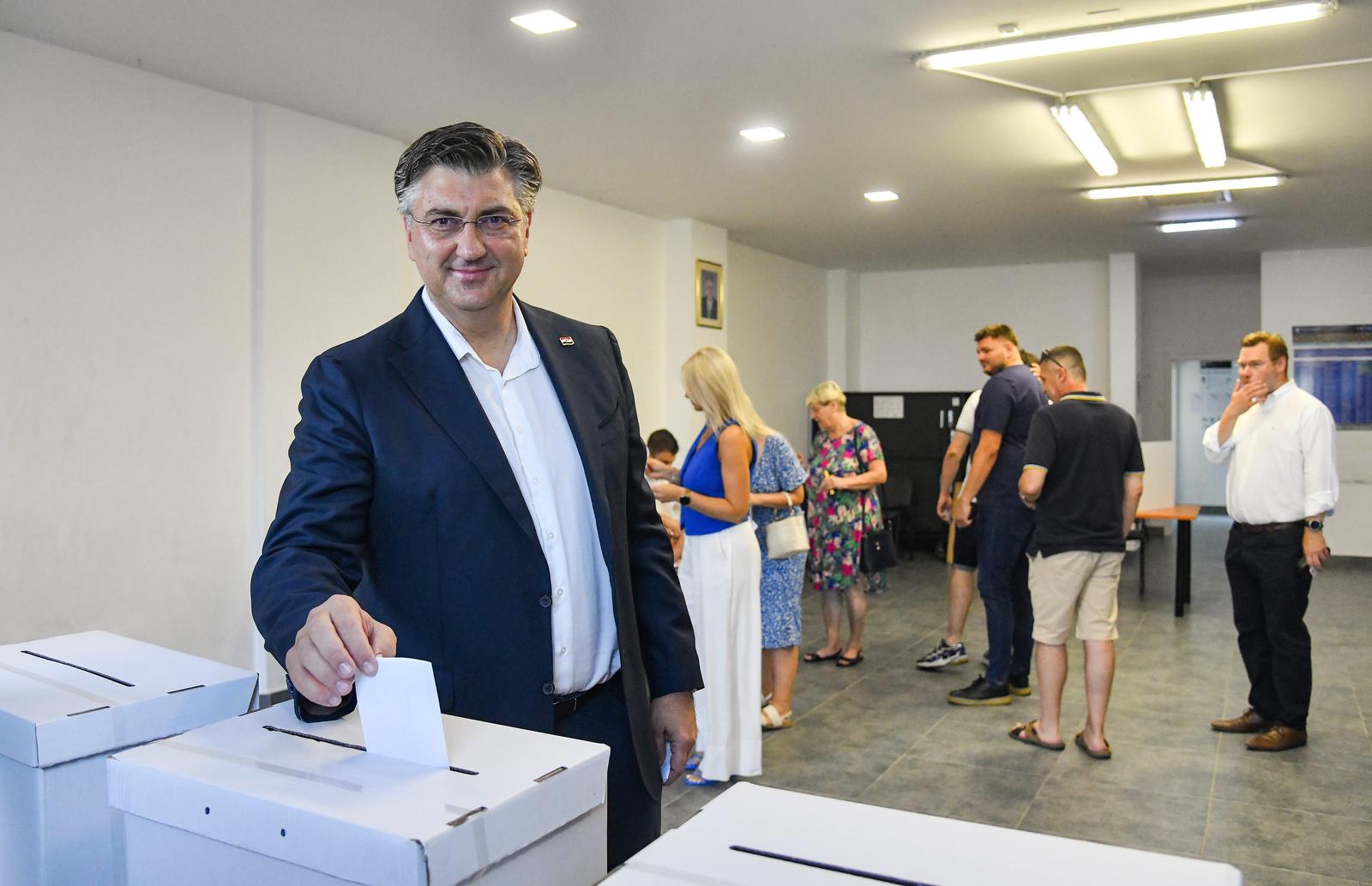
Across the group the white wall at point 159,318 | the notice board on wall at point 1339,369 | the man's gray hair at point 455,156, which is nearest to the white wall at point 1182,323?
the notice board on wall at point 1339,369

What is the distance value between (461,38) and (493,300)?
11.2 ft

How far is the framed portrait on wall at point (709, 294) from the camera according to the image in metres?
9.30

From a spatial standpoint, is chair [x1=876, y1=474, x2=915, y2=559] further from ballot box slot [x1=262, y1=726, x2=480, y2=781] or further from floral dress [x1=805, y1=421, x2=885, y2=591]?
ballot box slot [x1=262, y1=726, x2=480, y2=781]

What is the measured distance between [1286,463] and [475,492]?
4.12 meters

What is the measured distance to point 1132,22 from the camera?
435 cm

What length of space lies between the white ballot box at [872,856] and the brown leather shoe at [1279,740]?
436cm

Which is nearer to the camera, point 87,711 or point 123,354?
point 87,711

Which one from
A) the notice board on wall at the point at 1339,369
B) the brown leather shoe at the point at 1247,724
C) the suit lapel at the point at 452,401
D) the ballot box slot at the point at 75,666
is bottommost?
the brown leather shoe at the point at 1247,724

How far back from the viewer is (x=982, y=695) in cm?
536

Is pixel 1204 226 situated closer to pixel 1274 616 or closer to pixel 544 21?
pixel 1274 616

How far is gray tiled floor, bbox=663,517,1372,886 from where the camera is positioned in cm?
368

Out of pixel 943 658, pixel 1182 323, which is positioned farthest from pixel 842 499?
pixel 1182 323

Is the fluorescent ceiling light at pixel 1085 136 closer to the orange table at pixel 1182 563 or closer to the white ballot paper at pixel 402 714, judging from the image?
the orange table at pixel 1182 563

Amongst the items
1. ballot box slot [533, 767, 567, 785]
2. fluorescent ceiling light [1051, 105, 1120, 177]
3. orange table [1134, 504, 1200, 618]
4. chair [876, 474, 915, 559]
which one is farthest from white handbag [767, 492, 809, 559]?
chair [876, 474, 915, 559]
